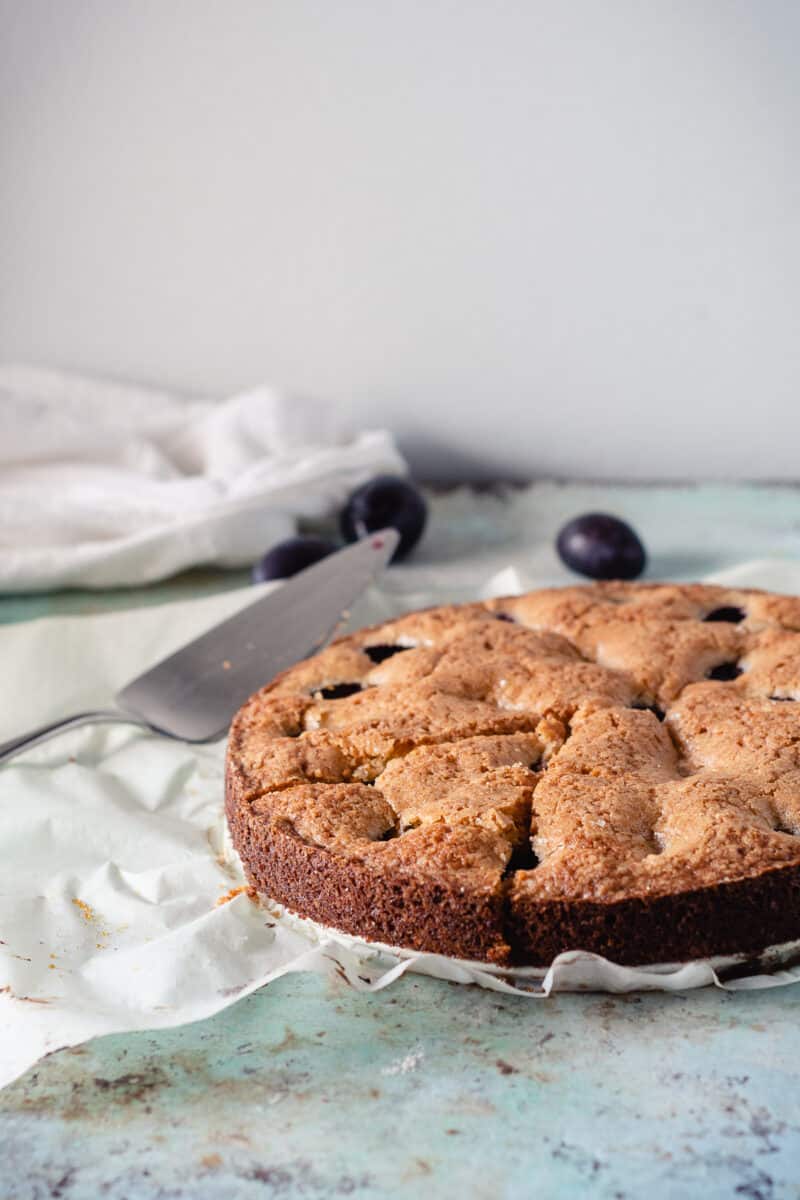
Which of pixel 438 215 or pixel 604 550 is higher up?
pixel 438 215

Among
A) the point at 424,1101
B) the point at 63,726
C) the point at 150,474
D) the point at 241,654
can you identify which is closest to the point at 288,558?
the point at 241,654

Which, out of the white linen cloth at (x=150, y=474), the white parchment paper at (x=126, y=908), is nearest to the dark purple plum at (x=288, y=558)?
the white linen cloth at (x=150, y=474)

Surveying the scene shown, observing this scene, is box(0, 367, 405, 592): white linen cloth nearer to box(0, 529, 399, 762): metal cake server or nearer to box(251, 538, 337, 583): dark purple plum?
box(251, 538, 337, 583): dark purple plum

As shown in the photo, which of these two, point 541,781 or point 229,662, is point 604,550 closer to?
point 229,662

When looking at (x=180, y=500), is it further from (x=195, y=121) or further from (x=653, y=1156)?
(x=653, y=1156)

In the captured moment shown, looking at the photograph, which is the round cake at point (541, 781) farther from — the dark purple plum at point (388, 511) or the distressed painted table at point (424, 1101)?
the dark purple plum at point (388, 511)

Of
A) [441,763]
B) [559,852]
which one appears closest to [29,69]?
[441,763]
